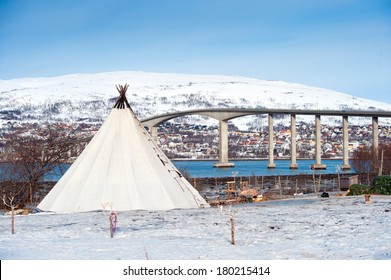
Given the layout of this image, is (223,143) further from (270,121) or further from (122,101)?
(122,101)

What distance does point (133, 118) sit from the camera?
25266 millimetres

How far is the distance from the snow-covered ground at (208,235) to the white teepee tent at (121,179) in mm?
1140

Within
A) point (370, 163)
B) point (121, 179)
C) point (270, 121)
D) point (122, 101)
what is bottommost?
point (121, 179)

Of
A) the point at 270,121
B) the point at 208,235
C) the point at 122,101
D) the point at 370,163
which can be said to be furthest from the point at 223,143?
the point at 208,235

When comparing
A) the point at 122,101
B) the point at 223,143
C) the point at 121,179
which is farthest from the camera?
the point at 223,143

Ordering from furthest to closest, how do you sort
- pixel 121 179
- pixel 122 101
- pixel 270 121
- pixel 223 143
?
pixel 223 143 < pixel 270 121 < pixel 122 101 < pixel 121 179

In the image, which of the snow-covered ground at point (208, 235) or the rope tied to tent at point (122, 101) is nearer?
the snow-covered ground at point (208, 235)

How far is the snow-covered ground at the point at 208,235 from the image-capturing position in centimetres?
1230

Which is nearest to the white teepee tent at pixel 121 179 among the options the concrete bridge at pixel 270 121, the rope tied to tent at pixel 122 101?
the rope tied to tent at pixel 122 101

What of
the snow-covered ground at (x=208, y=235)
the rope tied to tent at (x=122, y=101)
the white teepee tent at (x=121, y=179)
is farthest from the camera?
the rope tied to tent at (x=122, y=101)

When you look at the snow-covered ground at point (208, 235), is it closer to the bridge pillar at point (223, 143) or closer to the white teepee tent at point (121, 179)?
the white teepee tent at point (121, 179)

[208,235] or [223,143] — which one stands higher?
[223,143]

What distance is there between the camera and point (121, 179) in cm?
2270

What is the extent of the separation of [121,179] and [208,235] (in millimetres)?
7794
